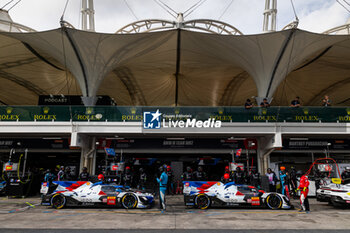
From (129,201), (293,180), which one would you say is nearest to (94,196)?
(129,201)

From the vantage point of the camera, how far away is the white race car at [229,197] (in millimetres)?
10891

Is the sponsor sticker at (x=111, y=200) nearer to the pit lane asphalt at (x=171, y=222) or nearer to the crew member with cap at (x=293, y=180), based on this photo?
the pit lane asphalt at (x=171, y=222)

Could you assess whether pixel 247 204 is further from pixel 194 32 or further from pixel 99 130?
pixel 194 32

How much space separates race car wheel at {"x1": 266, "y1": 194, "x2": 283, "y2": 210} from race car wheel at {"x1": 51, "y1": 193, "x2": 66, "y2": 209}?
8646mm

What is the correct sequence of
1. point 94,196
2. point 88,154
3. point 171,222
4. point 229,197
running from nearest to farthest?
point 171,222, point 229,197, point 94,196, point 88,154

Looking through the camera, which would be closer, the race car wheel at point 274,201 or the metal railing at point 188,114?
the race car wheel at point 274,201

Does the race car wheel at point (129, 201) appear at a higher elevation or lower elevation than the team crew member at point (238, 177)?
lower

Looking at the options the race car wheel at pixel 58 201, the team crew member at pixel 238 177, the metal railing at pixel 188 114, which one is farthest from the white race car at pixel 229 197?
the metal railing at pixel 188 114

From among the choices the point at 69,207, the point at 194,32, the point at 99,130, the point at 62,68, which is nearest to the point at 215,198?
the point at 69,207

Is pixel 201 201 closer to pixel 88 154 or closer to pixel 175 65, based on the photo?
pixel 88 154

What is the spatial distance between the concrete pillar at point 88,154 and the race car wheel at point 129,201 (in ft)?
27.3

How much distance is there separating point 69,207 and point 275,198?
29.2ft

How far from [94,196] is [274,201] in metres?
7.64

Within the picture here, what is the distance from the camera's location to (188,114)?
1650 centimetres
